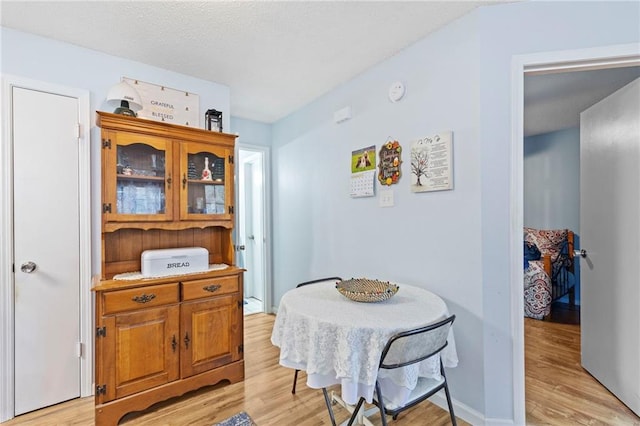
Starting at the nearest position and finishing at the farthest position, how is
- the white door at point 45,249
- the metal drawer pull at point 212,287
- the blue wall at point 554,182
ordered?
the white door at point 45,249 → the metal drawer pull at point 212,287 → the blue wall at point 554,182

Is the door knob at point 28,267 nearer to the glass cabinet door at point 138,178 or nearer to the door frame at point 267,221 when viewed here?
the glass cabinet door at point 138,178

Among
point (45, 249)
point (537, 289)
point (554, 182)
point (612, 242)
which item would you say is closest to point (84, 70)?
point (45, 249)

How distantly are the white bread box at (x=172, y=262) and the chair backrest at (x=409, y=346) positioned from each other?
1.52 m

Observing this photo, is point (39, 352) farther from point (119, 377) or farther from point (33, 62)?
point (33, 62)

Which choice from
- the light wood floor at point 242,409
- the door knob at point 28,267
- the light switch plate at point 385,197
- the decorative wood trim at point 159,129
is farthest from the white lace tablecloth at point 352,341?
the door knob at point 28,267

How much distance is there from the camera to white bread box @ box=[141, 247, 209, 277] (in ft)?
6.67

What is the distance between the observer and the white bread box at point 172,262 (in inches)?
80.0

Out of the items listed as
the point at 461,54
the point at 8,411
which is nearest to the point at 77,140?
the point at 8,411

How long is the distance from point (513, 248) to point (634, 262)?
861 mm

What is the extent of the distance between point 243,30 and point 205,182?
112 centimetres

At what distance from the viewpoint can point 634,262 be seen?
1.84m

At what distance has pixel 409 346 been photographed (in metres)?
1.27

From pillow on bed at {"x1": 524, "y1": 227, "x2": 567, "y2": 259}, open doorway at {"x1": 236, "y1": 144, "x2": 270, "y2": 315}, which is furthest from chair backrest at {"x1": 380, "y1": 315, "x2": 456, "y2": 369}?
pillow on bed at {"x1": 524, "y1": 227, "x2": 567, "y2": 259}

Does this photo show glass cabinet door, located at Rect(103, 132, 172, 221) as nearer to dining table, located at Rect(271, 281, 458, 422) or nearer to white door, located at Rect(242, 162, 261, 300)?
dining table, located at Rect(271, 281, 458, 422)
